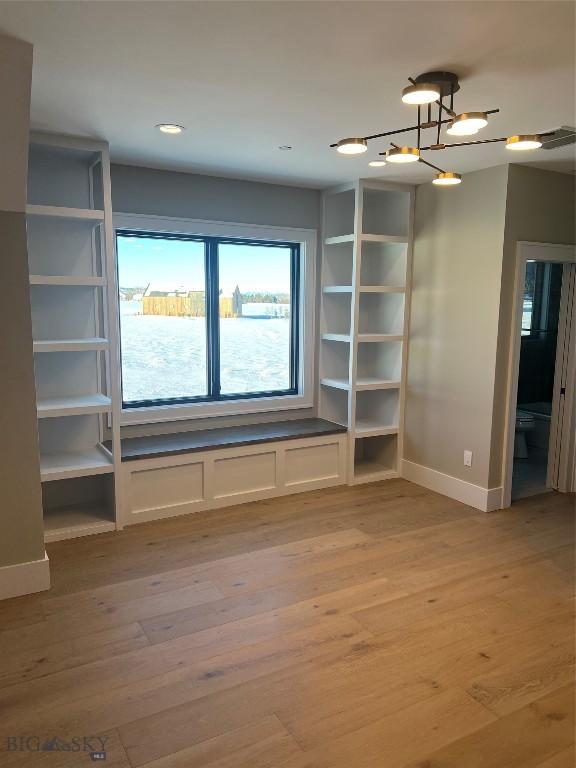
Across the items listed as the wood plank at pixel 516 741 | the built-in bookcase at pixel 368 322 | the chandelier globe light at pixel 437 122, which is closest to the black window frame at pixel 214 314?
the built-in bookcase at pixel 368 322

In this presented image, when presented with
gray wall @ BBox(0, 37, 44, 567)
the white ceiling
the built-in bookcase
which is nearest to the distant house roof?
the white ceiling

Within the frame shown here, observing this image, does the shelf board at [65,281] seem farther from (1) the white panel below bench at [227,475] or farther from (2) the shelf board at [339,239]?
(2) the shelf board at [339,239]

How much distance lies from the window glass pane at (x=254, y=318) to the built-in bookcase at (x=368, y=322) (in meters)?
0.36

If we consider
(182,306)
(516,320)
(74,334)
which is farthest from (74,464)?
(516,320)

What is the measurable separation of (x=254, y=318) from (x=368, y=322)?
3.53 feet

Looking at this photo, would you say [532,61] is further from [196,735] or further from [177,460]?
[177,460]

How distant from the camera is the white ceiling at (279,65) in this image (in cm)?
180

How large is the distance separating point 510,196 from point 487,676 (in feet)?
9.80

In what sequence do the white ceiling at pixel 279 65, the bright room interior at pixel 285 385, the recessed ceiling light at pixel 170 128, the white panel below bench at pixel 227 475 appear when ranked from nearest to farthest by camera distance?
the white ceiling at pixel 279 65 < the bright room interior at pixel 285 385 < the recessed ceiling light at pixel 170 128 < the white panel below bench at pixel 227 475

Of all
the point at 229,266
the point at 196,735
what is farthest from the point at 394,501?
the point at 196,735

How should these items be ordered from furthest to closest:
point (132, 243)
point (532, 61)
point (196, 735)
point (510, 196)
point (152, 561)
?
point (132, 243) → point (510, 196) → point (152, 561) → point (532, 61) → point (196, 735)

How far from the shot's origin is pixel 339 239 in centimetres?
457

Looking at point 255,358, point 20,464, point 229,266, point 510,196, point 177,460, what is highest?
point 510,196

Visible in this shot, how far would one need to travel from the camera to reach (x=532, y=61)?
7.01 ft
